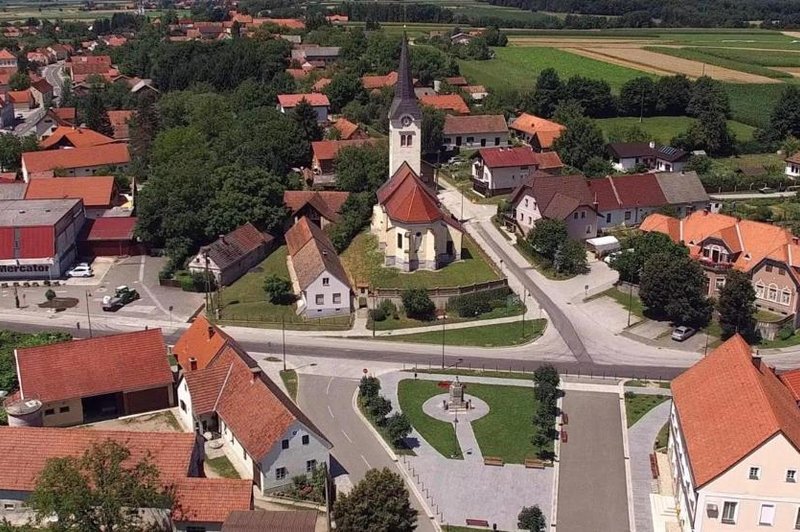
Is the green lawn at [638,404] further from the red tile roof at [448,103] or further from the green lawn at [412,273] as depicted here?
the red tile roof at [448,103]

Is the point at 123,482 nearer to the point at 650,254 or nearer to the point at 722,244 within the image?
the point at 650,254

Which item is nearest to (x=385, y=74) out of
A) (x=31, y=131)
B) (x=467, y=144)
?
(x=467, y=144)

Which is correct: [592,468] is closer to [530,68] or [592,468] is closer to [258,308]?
[258,308]

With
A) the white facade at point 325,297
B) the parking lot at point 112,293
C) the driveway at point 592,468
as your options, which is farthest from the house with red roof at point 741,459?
the parking lot at point 112,293

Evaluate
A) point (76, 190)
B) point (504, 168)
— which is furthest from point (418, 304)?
point (76, 190)

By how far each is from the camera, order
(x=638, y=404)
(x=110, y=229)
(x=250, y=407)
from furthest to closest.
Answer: (x=110, y=229) < (x=638, y=404) < (x=250, y=407)

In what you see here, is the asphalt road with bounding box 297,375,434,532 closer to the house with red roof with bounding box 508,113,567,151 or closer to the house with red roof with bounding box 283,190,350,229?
the house with red roof with bounding box 283,190,350,229
